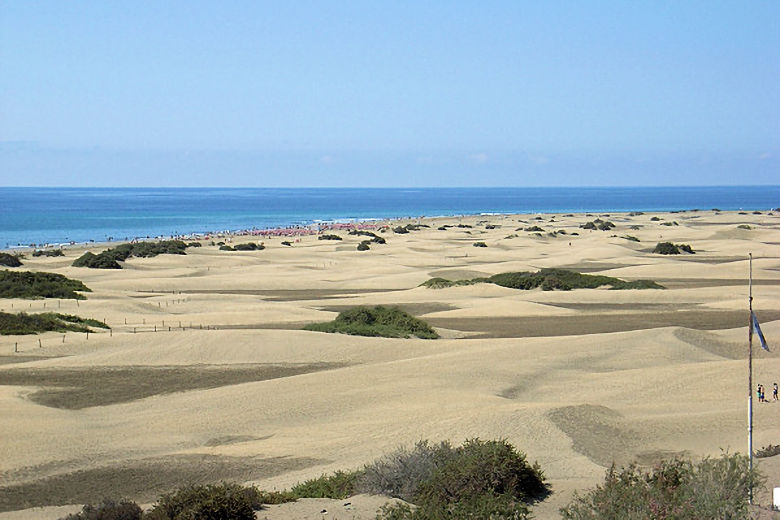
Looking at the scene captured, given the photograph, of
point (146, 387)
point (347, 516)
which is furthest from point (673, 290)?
point (347, 516)

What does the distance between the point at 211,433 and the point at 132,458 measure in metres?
2.20

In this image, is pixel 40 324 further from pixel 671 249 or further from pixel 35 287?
pixel 671 249

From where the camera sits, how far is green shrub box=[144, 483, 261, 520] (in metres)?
10.5

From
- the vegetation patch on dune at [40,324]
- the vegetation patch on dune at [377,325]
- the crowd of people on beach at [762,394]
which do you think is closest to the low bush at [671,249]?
the vegetation patch on dune at [377,325]

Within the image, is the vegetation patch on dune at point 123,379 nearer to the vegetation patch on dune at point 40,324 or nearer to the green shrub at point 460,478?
the vegetation patch on dune at point 40,324

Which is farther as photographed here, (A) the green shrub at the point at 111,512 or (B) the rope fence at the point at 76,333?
(B) the rope fence at the point at 76,333

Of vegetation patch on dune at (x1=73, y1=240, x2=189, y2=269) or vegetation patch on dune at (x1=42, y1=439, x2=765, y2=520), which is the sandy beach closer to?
vegetation patch on dune at (x1=42, y1=439, x2=765, y2=520)

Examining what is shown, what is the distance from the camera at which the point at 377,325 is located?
1312 inches

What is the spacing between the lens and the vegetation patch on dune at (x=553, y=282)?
48.3 meters

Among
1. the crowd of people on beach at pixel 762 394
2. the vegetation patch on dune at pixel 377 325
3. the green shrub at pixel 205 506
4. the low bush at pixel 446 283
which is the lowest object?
the low bush at pixel 446 283

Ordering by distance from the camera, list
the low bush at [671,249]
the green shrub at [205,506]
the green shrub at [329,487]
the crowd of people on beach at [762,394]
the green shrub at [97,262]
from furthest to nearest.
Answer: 1. the low bush at [671,249]
2. the green shrub at [97,262]
3. the crowd of people on beach at [762,394]
4. the green shrub at [329,487]
5. the green shrub at [205,506]

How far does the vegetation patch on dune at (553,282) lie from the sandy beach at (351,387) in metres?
1.74

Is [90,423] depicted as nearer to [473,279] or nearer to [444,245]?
[473,279]

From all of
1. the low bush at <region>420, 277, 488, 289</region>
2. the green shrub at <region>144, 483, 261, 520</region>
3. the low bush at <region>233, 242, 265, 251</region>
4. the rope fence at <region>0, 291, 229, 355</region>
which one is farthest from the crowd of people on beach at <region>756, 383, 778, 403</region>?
the low bush at <region>233, 242, 265, 251</region>
